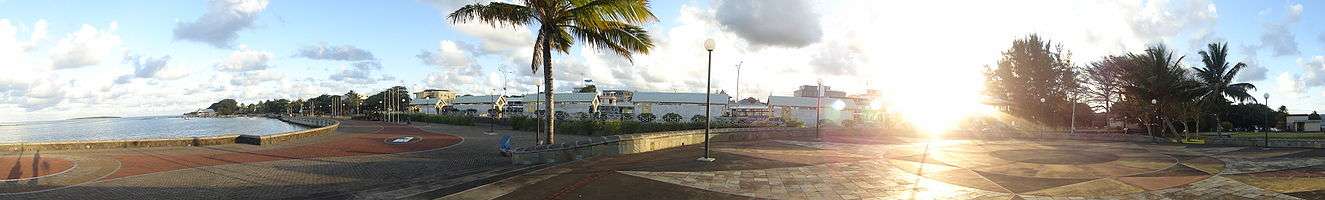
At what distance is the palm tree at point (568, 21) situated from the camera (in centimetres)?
1630

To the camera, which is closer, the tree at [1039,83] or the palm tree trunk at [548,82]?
the palm tree trunk at [548,82]

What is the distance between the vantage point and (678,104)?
77.9 meters

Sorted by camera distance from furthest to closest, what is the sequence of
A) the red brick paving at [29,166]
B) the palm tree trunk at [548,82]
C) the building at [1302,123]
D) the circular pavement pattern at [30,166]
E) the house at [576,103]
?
1. the house at [576,103]
2. the building at [1302,123]
3. the palm tree trunk at [548,82]
4. the red brick paving at [29,166]
5. the circular pavement pattern at [30,166]

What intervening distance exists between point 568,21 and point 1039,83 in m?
46.5

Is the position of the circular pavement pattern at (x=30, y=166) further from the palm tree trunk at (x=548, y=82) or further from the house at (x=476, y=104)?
the house at (x=476, y=104)

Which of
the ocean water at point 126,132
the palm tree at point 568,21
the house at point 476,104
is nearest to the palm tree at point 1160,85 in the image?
the palm tree at point 568,21

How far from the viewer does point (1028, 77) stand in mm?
51094

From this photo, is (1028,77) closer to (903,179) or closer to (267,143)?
(903,179)

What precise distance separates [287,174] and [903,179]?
580 inches

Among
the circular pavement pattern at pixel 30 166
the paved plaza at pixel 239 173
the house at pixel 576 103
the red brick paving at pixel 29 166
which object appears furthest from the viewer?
the house at pixel 576 103

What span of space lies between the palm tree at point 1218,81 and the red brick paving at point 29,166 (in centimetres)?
5186

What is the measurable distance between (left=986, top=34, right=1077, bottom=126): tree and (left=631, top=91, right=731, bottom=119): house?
100ft

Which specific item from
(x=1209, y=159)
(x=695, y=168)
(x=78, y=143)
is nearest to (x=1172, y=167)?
(x=1209, y=159)

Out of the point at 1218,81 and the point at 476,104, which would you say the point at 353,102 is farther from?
the point at 1218,81
